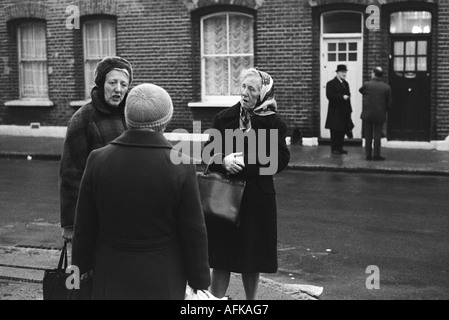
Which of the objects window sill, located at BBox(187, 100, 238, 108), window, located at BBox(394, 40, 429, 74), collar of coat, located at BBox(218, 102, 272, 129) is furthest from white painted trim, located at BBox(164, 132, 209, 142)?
collar of coat, located at BBox(218, 102, 272, 129)

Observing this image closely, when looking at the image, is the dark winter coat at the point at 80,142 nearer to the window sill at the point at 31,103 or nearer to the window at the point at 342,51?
the window at the point at 342,51

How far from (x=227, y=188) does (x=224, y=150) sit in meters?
0.41

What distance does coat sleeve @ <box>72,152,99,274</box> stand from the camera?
4098mm

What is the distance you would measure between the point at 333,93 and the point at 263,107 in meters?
11.4

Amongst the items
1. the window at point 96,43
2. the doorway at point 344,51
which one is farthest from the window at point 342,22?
the window at point 96,43

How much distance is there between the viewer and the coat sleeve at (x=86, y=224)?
4.10 meters

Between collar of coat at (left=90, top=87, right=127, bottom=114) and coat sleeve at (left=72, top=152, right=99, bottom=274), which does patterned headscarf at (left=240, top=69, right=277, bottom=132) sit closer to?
collar of coat at (left=90, top=87, right=127, bottom=114)

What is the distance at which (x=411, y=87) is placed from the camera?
58.9 feet

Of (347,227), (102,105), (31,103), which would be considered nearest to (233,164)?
(102,105)

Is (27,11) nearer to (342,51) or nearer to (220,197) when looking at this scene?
(342,51)

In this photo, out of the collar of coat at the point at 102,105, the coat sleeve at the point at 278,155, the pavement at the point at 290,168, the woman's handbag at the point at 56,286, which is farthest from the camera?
the pavement at the point at 290,168

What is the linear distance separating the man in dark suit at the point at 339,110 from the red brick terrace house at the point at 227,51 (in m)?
1.07
